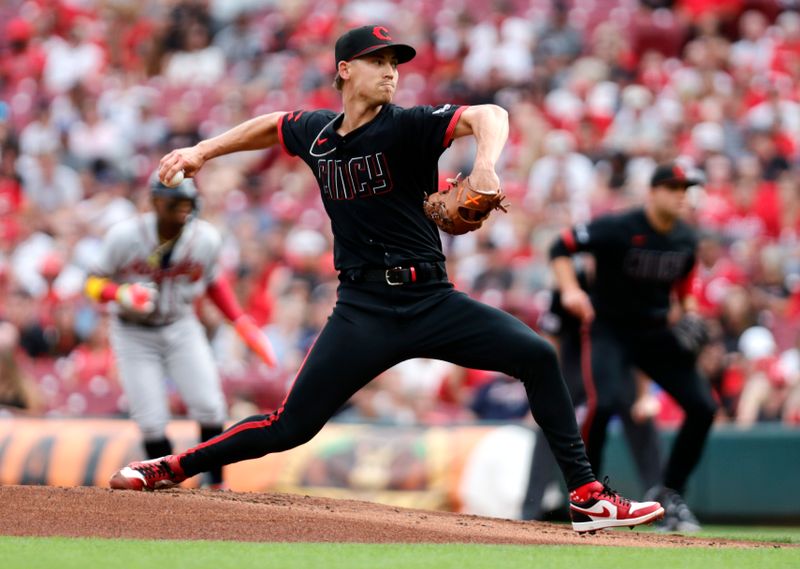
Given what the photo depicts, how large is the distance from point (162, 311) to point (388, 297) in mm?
2884

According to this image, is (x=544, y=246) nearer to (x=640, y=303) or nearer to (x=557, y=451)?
(x=640, y=303)

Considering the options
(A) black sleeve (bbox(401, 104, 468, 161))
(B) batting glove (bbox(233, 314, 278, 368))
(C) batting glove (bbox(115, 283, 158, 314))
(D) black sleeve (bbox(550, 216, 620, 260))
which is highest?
(A) black sleeve (bbox(401, 104, 468, 161))

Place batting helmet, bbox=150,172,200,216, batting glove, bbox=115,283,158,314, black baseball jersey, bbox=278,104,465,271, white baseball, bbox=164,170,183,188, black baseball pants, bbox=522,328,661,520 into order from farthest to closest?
black baseball pants, bbox=522,328,661,520 < batting helmet, bbox=150,172,200,216 < batting glove, bbox=115,283,158,314 < white baseball, bbox=164,170,183,188 < black baseball jersey, bbox=278,104,465,271

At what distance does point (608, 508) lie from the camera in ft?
18.4

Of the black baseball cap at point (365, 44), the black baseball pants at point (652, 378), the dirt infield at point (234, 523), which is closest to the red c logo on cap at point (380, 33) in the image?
the black baseball cap at point (365, 44)

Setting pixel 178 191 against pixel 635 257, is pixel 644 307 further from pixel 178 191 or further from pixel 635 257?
pixel 178 191

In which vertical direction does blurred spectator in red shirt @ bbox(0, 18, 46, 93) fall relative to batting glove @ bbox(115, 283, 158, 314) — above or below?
above

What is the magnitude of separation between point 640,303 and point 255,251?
6630 millimetres

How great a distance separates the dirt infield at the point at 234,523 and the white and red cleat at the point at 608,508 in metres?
0.10

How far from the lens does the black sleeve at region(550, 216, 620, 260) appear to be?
7910 millimetres

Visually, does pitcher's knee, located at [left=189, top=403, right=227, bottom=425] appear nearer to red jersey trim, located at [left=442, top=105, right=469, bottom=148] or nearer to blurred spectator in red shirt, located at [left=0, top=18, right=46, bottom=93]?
red jersey trim, located at [left=442, top=105, right=469, bottom=148]

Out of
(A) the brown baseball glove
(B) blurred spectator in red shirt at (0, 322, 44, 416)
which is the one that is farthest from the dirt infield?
(B) blurred spectator in red shirt at (0, 322, 44, 416)

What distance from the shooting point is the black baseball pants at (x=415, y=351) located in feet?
Result: 18.0

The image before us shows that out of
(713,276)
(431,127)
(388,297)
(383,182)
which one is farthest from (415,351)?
(713,276)
